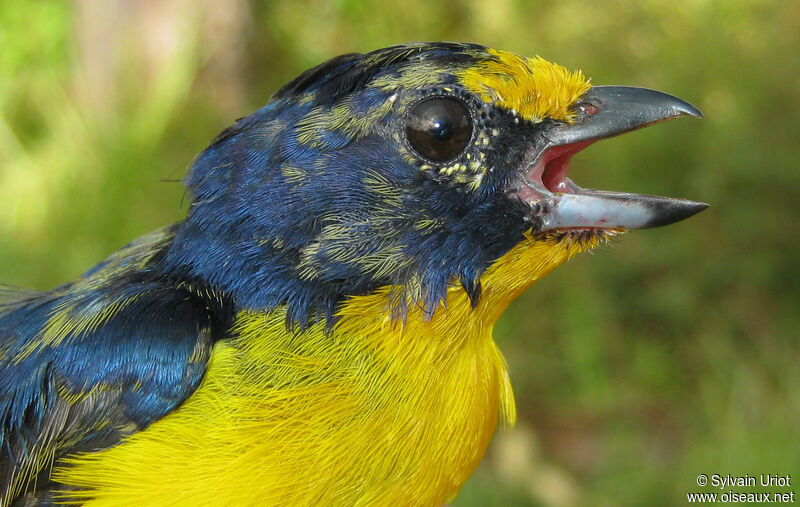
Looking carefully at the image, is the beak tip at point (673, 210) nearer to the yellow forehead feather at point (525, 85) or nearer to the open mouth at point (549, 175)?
the open mouth at point (549, 175)

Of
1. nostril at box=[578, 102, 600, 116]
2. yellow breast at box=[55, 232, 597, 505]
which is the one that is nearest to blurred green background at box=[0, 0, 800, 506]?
yellow breast at box=[55, 232, 597, 505]

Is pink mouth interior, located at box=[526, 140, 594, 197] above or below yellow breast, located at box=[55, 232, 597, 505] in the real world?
above

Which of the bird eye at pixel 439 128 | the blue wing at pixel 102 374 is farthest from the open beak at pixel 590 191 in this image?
the blue wing at pixel 102 374

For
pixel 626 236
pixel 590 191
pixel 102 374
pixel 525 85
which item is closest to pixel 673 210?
pixel 590 191

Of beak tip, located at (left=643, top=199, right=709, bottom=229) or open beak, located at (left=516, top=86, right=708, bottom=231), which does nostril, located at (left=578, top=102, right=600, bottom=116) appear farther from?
beak tip, located at (left=643, top=199, right=709, bottom=229)

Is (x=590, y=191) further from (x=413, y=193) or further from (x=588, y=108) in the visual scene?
(x=413, y=193)

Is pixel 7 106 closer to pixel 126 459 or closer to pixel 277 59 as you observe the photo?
pixel 277 59
